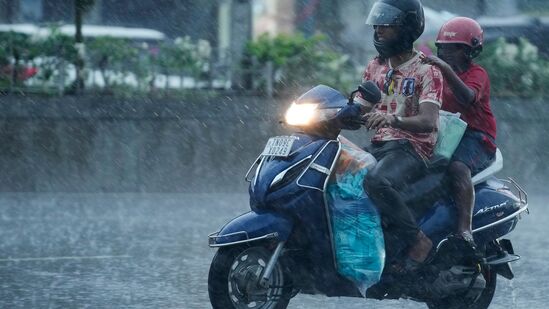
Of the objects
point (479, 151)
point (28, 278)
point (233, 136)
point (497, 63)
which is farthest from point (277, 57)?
point (479, 151)

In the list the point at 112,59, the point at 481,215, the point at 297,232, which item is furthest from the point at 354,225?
the point at 112,59

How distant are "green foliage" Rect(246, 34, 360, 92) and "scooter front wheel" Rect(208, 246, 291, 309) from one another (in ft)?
28.4

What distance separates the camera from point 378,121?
644 cm

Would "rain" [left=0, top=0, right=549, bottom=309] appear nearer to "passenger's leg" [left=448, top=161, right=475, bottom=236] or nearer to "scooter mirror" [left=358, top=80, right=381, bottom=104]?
"passenger's leg" [left=448, top=161, right=475, bottom=236]

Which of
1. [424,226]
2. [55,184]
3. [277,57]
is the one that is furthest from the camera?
[277,57]

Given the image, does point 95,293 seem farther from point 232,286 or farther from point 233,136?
point 233,136

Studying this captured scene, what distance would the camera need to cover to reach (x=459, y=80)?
6.98 meters

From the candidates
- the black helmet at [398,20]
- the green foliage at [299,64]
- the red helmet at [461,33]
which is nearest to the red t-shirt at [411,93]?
the black helmet at [398,20]

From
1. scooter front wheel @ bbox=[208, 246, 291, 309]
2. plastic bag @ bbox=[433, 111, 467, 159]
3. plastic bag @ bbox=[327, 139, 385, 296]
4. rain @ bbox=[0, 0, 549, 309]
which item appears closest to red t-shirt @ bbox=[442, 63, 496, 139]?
plastic bag @ bbox=[433, 111, 467, 159]

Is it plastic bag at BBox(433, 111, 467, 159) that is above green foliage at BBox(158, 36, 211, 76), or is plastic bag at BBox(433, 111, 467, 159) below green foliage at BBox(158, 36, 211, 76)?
above

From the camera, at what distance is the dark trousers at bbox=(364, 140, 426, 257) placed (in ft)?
21.7

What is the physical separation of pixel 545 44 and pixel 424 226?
14.8m

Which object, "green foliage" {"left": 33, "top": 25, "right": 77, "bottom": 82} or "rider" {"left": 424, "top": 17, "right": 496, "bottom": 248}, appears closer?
"rider" {"left": 424, "top": 17, "right": 496, "bottom": 248}

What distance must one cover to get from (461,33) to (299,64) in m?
8.13
